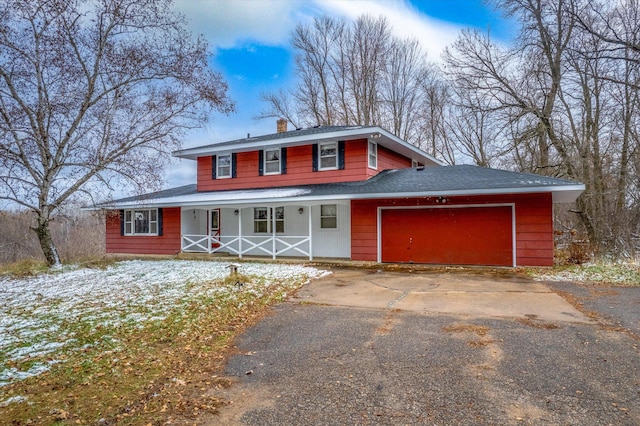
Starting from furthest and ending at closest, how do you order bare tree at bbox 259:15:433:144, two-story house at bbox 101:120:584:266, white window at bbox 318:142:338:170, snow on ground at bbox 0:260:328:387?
bare tree at bbox 259:15:433:144, white window at bbox 318:142:338:170, two-story house at bbox 101:120:584:266, snow on ground at bbox 0:260:328:387

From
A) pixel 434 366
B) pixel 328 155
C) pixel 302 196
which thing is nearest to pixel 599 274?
pixel 434 366

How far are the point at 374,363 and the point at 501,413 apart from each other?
1.44 metres

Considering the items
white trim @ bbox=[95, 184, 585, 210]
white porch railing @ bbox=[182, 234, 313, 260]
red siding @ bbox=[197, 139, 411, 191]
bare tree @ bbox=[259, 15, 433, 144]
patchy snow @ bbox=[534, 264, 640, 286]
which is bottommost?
patchy snow @ bbox=[534, 264, 640, 286]

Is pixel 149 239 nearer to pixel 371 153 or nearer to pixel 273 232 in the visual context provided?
pixel 273 232

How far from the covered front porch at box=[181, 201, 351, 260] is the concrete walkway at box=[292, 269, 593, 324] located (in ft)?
13.6

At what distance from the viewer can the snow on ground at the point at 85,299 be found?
197 inches

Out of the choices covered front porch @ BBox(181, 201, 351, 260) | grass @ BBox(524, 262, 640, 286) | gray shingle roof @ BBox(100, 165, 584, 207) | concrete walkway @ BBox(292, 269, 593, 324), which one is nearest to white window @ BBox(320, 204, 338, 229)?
covered front porch @ BBox(181, 201, 351, 260)

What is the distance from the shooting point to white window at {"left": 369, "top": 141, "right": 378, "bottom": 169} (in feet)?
50.5

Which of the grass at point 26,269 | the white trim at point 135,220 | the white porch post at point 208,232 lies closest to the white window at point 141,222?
the white trim at point 135,220

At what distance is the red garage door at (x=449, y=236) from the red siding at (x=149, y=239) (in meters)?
9.65

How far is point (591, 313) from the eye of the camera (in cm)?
645

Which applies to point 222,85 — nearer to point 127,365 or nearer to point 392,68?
point 127,365

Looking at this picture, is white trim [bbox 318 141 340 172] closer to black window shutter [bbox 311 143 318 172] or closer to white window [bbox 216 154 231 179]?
black window shutter [bbox 311 143 318 172]

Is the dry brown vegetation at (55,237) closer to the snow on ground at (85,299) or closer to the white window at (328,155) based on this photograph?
the snow on ground at (85,299)
